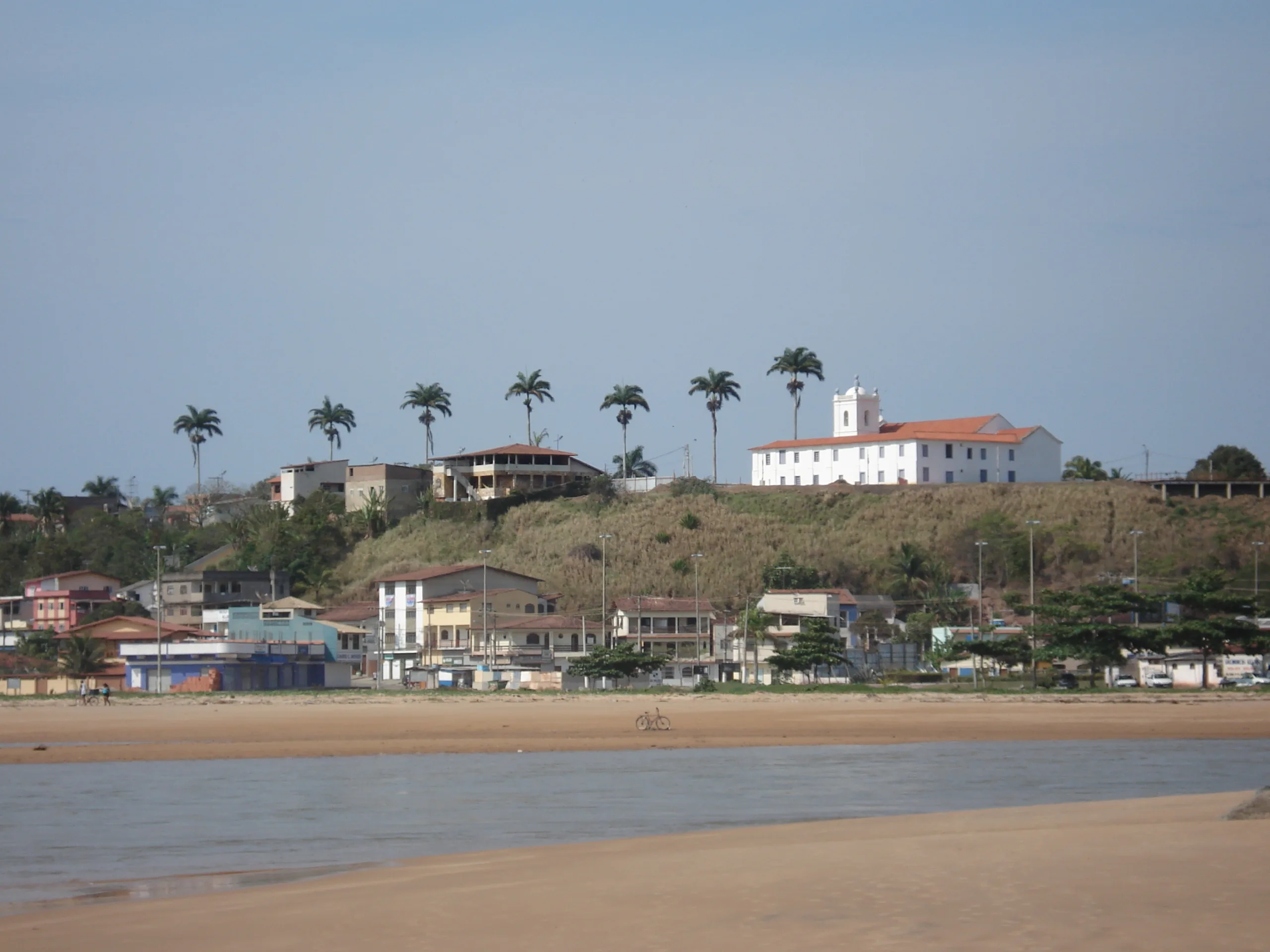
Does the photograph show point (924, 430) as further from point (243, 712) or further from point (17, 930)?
point (17, 930)

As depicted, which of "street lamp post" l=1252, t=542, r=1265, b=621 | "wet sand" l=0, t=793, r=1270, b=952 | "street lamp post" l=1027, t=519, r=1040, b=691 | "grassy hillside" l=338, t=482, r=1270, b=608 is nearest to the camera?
"wet sand" l=0, t=793, r=1270, b=952

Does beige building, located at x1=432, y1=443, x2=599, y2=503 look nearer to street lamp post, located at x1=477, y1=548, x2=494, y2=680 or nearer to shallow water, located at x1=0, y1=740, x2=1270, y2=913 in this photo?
street lamp post, located at x1=477, y1=548, x2=494, y2=680

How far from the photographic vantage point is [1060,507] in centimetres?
9162

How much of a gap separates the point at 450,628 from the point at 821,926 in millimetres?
69333

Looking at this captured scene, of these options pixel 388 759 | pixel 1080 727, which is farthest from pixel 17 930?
pixel 1080 727

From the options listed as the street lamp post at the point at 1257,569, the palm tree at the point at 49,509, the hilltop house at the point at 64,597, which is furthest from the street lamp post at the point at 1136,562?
the palm tree at the point at 49,509

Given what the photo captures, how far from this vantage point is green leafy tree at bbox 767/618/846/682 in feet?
194

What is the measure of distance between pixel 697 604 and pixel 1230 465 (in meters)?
53.1

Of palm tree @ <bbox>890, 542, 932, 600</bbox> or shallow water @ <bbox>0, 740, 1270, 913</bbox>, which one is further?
palm tree @ <bbox>890, 542, 932, 600</bbox>

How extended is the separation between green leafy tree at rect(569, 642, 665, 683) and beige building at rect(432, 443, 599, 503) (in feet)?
140

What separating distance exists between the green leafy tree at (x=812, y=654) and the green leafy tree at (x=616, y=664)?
18.5 feet

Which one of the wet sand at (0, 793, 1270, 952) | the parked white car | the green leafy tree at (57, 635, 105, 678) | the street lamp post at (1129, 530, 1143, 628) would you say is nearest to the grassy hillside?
the street lamp post at (1129, 530, 1143, 628)

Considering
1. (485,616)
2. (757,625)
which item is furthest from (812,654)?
(485,616)

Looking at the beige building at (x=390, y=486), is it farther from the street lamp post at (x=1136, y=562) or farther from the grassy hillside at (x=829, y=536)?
the street lamp post at (x=1136, y=562)
